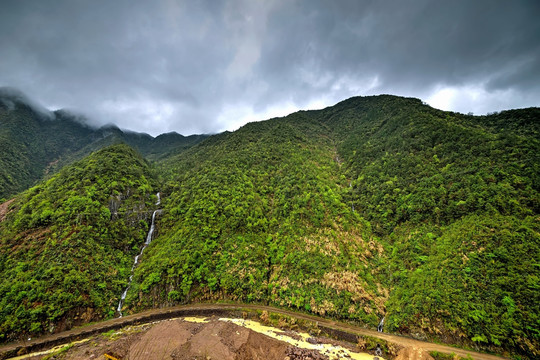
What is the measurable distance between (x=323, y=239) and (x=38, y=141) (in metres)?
124

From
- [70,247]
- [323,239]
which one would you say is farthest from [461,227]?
[70,247]

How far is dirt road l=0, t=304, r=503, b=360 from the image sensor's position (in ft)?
68.9

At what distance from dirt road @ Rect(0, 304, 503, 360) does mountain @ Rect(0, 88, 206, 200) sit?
54084 millimetres

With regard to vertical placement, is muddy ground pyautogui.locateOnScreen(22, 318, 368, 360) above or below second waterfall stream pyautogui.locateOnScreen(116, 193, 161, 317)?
below

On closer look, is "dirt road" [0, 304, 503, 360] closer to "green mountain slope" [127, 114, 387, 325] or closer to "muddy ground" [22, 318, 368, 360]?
"green mountain slope" [127, 114, 387, 325]

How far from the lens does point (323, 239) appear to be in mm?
35125

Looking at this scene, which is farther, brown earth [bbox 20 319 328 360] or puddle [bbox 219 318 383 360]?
puddle [bbox 219 318 383 360]

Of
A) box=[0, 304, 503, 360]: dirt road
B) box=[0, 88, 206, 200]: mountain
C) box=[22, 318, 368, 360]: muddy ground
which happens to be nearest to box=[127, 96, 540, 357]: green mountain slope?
box=[0, 304, 503, 360]: dirt road

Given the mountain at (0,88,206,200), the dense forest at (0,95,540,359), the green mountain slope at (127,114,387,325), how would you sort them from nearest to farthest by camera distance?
the dense forest at (0,95,540,359), the green mountain slope at (127,114,387,325), the mountain at (0,88,206,200)

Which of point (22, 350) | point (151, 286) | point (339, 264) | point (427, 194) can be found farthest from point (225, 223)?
point (427, 194)

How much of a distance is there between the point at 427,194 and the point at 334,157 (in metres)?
32.6

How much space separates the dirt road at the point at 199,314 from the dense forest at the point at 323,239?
44.0 inches

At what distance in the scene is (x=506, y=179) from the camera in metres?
28.0

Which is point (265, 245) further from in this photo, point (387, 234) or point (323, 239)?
point (387, 234)
